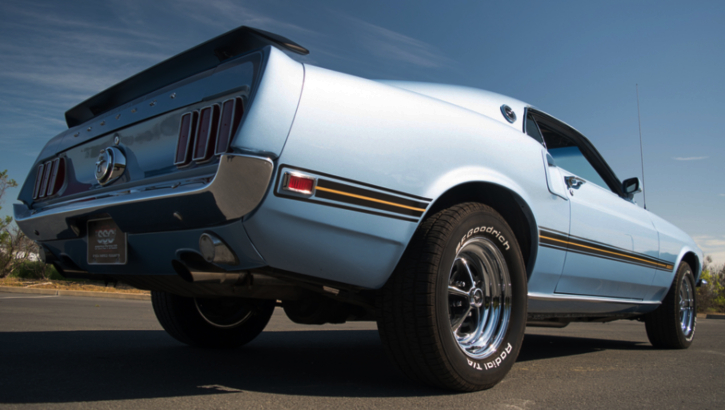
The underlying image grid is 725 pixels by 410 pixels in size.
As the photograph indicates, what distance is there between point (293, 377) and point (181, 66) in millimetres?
1525

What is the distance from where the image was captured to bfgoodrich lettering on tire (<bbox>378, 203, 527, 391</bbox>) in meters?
2.05

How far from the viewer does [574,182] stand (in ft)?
10.2

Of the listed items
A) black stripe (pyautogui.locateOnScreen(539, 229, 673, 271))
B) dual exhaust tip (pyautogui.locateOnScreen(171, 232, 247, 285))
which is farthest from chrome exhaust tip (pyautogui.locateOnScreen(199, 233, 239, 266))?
black stripe (pyautogui.locateOnScreen(539, 229, 673, 271))

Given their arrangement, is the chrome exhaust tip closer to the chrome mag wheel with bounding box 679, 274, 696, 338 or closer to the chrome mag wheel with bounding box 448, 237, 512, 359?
the chrome mag wheel with bounding box 448, 237, 512, 359

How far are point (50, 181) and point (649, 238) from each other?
3.98 meters

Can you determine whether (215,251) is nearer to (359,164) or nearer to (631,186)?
(359,164)

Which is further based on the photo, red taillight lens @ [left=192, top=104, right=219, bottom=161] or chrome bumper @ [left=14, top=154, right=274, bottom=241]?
red taillight lens @ [left=192, top=104, right=219, bottom=161]

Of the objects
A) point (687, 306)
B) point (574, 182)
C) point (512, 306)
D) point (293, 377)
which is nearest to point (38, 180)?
point (293, 377)

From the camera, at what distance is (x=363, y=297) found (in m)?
2.20

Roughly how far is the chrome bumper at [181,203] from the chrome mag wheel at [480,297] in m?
1.07

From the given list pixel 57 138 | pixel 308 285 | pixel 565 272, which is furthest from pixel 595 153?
pixel 57 138

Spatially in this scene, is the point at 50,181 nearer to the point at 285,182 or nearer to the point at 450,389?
the point at 285,182

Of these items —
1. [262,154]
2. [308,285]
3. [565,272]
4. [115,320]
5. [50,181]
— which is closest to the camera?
[262,154]

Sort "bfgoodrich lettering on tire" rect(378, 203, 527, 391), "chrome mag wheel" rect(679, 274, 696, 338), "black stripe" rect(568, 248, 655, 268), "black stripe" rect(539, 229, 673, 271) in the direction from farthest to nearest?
"chrome mag wheel" rect(679, 274, 696, 338) < "black stripe" rect(568, 248, 655, 268) < "black stripe" rect(539, 229, 673, 271) < "bfgoodrich lettering on tire" rect(378, 203, 527, 391)
